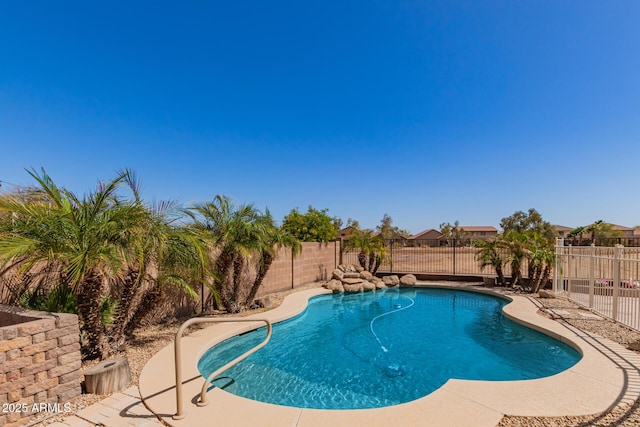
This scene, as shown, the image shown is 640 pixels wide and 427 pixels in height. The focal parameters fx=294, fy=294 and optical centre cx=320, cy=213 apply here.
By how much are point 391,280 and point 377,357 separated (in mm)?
8558

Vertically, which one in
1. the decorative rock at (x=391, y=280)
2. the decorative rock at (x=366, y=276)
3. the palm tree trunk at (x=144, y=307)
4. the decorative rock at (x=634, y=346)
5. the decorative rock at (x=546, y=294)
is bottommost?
the decorative rock at (x=391, y=280)

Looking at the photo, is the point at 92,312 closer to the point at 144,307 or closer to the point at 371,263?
the point at 144,307

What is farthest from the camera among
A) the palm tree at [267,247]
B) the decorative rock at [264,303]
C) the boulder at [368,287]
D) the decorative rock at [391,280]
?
the decorative rock at [391,280]

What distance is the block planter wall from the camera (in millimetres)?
3234

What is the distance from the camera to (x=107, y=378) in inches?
158

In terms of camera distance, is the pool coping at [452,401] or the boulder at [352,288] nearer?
the pool coping at [452,401]

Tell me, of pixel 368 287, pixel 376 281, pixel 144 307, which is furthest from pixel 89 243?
pixel 376 281

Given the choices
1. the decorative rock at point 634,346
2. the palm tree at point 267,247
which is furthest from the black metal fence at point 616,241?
the palm tree at point 267,247

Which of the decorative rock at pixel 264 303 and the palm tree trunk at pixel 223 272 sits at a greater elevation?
the palm tree trunk at pixel 223 272

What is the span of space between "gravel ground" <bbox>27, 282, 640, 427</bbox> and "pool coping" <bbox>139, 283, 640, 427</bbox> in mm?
116

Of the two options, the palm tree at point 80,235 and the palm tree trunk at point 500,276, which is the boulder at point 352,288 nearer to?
the palm tree trunk at point 500,276

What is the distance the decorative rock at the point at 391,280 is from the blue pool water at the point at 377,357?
14.2 feet

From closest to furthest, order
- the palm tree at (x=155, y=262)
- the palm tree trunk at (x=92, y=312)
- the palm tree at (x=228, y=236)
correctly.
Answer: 1. the palm tree trunk at (x=92, y=312)
2. the palm tree at (x=155, y=262)
3. the palm tree at (x=228, y=236)

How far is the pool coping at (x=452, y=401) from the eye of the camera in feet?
11.1
